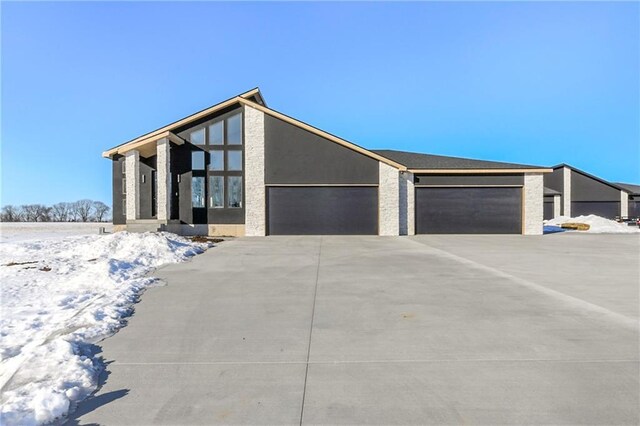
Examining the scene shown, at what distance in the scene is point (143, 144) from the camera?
57.3 feet

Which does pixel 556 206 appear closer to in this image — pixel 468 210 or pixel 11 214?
pixel 468 210

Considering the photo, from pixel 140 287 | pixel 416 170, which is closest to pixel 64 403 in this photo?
pixel 140 287

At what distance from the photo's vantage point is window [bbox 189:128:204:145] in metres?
18.9

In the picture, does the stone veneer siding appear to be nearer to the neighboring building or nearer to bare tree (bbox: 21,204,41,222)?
the neighboring building

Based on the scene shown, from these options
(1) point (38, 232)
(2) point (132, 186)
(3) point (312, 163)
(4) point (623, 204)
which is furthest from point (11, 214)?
(4) point (623, 204)

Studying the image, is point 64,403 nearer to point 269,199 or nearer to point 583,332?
point 583,332

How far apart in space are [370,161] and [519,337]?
50.6ft

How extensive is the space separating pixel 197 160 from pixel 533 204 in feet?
63.3

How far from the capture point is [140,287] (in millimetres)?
6367

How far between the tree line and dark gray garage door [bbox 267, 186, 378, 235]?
175 ft

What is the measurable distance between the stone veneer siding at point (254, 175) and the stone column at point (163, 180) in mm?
4004

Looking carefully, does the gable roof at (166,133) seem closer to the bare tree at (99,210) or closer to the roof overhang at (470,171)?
the roof overhang at (470,171)

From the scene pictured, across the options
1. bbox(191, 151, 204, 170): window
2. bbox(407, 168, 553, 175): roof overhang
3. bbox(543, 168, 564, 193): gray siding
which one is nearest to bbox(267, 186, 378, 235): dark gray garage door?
bbox(407, 168, 553, 175): roof overhang

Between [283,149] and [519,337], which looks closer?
[519,337]
